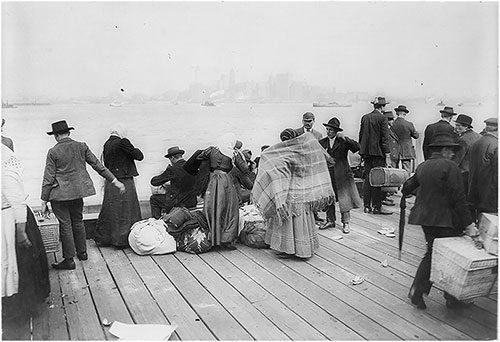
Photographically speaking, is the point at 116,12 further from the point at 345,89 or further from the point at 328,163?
the point at 345,89

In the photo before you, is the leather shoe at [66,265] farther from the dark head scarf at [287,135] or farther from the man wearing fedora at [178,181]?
the dark head scarf at [287,135]

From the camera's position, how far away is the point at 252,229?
567 cm

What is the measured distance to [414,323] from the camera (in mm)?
3613

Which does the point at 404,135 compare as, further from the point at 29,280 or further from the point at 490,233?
the point at 29,280

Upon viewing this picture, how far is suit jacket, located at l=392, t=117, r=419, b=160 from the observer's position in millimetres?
7828

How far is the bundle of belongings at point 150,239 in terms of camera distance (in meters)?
5.36

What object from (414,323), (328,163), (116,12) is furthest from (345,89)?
(414,323)

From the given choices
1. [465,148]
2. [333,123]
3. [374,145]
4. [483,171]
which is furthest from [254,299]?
[374,145]

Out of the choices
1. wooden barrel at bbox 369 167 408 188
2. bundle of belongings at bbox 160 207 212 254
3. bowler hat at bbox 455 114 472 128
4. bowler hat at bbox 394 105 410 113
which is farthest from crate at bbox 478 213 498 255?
bowler hat at bbox 394 105 410 113

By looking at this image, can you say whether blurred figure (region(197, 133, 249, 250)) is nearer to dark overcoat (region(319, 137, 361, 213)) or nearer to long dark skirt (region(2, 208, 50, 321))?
dark overcoat (region(319, 137, 361, 213))

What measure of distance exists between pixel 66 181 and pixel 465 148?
4.61 m

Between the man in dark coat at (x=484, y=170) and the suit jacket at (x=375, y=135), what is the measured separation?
2.15 m

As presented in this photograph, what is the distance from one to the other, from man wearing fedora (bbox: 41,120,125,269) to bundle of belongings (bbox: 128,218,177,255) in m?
0.69

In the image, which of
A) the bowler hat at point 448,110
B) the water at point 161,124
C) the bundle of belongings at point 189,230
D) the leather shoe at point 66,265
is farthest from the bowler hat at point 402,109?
the leather shoe at point 66,265
